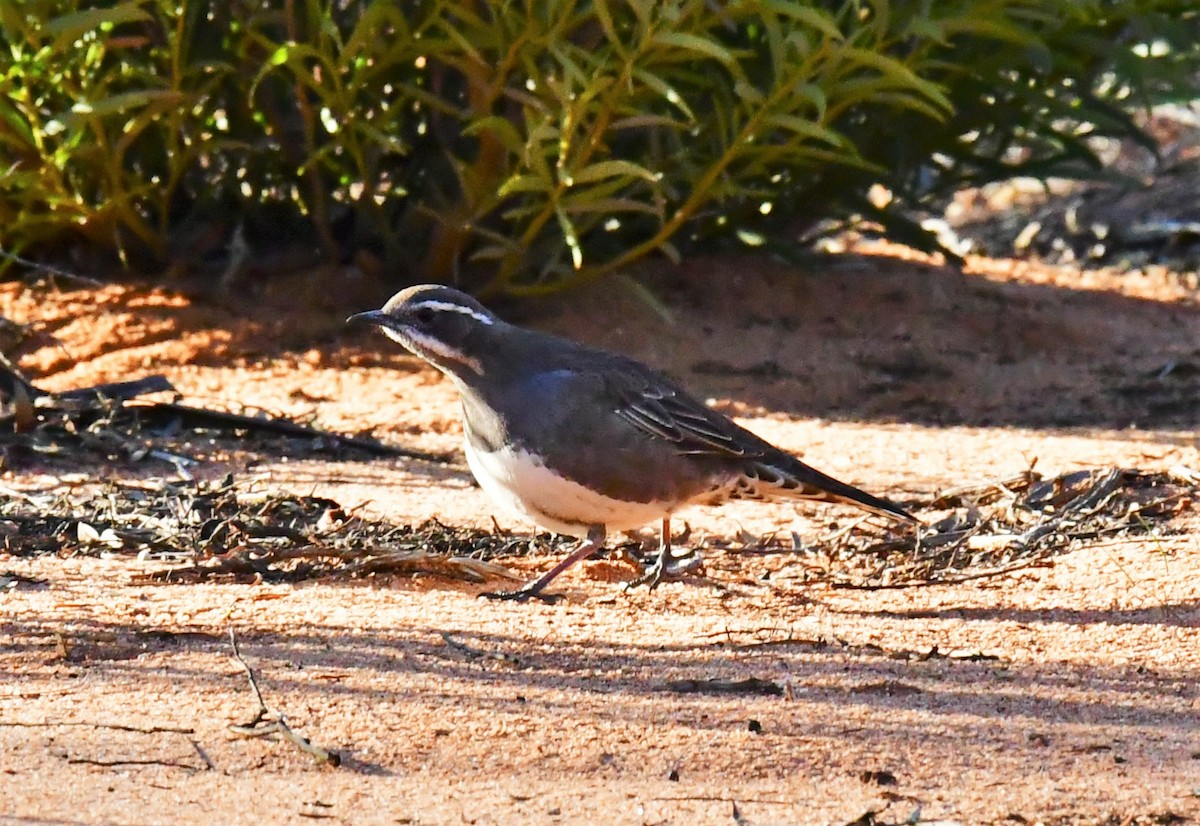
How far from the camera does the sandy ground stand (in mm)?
3768

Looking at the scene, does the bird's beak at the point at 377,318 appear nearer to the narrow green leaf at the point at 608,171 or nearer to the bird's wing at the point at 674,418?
the bird's wing at the point at 674,418

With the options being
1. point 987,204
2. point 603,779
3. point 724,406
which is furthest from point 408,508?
point 987,204

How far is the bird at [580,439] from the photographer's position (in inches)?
225

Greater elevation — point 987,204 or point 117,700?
point 987,204

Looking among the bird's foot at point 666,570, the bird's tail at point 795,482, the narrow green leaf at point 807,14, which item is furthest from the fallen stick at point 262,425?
the narrow green leaf at point 807,14

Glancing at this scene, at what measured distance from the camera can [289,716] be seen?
4.14 metres

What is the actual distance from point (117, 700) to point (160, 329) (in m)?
5.15

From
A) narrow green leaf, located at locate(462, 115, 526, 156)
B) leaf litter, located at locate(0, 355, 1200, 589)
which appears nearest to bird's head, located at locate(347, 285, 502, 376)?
leaf litter, located at locate(0, 355, 1200, 589)

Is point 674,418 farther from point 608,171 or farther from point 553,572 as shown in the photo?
point 608,171

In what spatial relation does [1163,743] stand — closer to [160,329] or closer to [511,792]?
[511,792]

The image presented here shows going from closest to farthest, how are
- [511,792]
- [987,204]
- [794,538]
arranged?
1. [511,792]
2. [794,538]
3. [987,204]

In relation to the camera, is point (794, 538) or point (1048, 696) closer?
point (1048, 696)

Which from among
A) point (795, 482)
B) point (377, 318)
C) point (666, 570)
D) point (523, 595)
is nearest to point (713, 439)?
point (795, 482)

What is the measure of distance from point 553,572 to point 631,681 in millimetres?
1222
